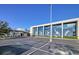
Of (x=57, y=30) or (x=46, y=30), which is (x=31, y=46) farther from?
(x=57, y=30)

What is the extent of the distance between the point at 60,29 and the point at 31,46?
74cm

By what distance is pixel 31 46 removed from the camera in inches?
118

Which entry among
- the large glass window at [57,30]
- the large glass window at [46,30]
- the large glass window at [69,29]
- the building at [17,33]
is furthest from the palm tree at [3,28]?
the large glass window at [69,29]

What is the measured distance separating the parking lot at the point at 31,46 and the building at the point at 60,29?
0.43 feet

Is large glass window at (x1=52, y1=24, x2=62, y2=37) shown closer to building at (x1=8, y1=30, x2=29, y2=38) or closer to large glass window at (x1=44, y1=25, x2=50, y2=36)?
large glass window at (x1=44, y1=25, x2=50, y2=36)

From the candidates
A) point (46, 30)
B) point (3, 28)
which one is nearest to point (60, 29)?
point (46, 30)

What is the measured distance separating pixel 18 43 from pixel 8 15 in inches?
25.5

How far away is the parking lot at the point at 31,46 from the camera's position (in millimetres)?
2865

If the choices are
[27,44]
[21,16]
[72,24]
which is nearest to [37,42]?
[27,44]

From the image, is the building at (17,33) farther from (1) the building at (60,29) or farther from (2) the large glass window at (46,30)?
(2) the large glass window at (46,30)

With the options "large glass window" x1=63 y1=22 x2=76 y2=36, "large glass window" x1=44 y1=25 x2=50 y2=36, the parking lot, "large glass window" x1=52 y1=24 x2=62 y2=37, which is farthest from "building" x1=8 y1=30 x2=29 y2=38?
"large glass window" x1=63 y1=22 x2=76 y2=36
